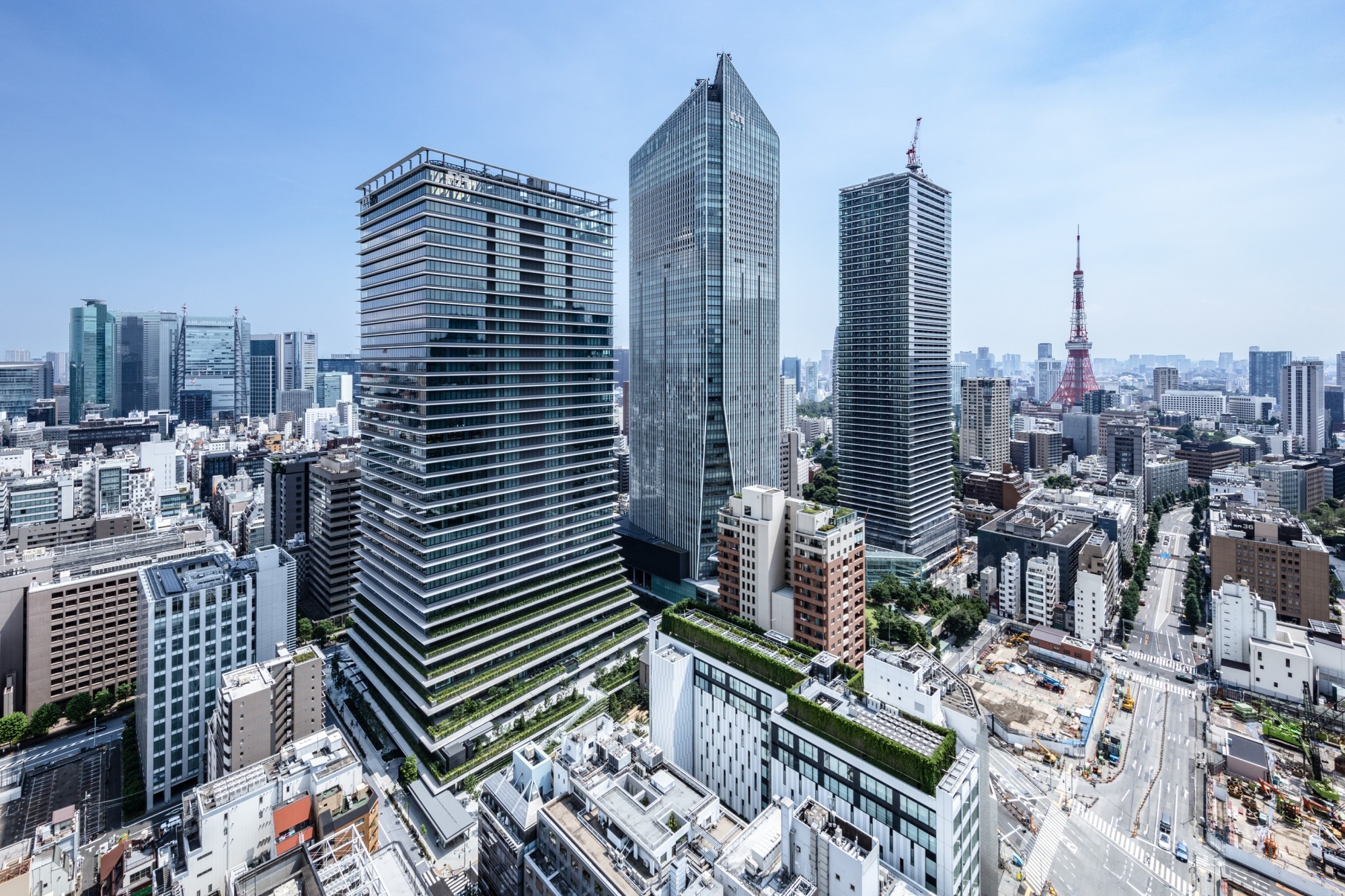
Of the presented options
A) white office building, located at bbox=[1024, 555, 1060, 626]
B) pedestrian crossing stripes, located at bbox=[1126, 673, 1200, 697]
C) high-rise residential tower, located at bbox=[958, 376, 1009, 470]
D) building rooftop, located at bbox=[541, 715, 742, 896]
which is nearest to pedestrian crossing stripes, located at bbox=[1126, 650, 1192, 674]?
pedestrian crossing stripes, located at bbox=[1126, 673, 1200, 697]

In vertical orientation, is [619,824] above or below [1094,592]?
below

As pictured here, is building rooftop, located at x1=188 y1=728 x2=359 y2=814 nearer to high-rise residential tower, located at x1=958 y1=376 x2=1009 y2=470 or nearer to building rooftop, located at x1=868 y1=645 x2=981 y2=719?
building rooftop, located at x1=868 y1=645 x2=981 y2=719

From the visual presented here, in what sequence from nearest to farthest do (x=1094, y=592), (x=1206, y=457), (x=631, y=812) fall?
(x=631, y=812) → (x=1094, y=592) → (x=1206, y=457)

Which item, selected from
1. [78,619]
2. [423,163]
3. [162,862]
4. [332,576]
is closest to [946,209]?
[423,163]

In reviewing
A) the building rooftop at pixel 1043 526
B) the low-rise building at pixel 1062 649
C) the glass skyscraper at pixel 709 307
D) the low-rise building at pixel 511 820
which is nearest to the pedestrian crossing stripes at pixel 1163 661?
the low-rise building at pixel 1062 649

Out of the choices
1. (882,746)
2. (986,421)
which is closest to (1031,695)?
(882,746)

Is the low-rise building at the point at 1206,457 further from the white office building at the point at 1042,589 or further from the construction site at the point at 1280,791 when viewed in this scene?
the construction site at the point at 1280,791

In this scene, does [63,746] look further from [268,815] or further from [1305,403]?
[1305,403]
